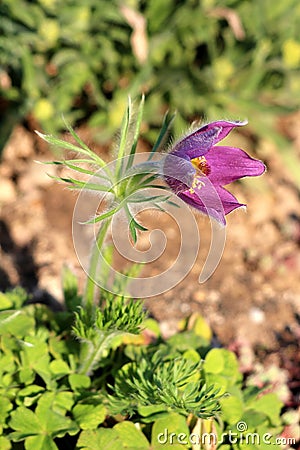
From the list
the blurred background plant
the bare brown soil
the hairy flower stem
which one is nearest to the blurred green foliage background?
the blurred background plant

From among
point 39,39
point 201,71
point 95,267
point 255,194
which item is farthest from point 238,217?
point 95,267

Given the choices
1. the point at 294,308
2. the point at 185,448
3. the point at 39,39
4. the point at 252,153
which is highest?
the point at 39,39

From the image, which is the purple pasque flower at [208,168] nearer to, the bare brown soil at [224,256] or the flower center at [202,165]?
the flower center at [202,165]

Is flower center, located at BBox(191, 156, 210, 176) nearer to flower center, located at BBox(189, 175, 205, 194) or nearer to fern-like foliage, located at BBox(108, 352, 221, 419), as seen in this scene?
flower center, located at BBox(189, 175, 205, 194)

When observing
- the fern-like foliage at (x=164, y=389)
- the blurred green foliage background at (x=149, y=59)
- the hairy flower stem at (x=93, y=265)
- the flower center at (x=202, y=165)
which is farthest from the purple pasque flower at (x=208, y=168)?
the blurred green foliage background at (x=149, y=59)

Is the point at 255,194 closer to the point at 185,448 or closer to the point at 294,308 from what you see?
the point at 294,308

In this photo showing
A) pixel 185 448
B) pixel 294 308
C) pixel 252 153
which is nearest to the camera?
pixel 185 448

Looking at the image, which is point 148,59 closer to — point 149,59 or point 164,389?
point 149,59

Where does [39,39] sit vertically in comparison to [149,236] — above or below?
above
